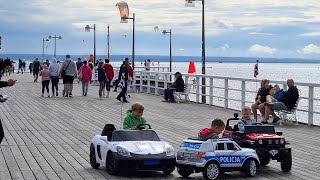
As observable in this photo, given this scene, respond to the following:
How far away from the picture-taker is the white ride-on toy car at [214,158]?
1012 cm

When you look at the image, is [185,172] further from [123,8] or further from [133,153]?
[123,8]

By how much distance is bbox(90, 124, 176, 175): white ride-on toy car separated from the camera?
406 inches

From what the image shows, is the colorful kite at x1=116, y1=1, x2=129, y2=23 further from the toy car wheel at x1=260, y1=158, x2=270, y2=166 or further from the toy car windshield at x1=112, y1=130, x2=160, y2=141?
the toy car windshield at x1=112, y1=130, x2=160, y2=141

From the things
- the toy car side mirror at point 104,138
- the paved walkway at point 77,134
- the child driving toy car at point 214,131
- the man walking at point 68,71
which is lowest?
the paved walkway at point 77,134

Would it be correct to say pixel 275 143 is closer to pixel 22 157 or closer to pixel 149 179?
pixel 149 179

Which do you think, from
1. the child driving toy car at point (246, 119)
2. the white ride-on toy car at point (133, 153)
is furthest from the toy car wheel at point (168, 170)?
the child driving toy car at point (246, 119)

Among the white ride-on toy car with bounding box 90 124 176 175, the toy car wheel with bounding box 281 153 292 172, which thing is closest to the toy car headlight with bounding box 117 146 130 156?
the white ride-on toy car with bounding box 90 124 176 175

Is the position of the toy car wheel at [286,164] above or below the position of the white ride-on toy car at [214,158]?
below

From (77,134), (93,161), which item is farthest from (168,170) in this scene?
(77,134)

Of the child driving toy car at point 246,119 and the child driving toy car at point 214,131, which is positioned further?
the child driving toy car at point 246,119

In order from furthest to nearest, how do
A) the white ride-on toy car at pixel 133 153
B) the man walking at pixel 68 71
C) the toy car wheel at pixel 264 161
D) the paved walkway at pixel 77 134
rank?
the man walking at pixel 68 71 → the toy car wheel at pixel 264 161 → the paved walkway at pixel 77 134 → the white ride-on toy car at pixel 133 153

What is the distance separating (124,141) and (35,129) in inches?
261

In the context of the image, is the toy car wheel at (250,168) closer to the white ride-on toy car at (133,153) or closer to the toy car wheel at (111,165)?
the white ride-on toy car at (133,153)

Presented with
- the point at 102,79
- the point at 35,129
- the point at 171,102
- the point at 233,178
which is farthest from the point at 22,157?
the point at 102,79
